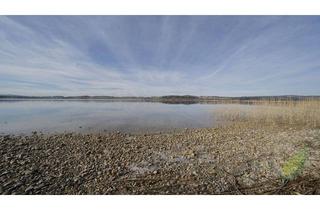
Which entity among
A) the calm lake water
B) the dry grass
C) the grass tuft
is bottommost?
the grass tuft

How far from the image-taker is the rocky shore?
3.32 m

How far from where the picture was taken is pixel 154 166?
407 centimetres

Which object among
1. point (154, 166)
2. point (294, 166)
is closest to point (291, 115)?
point (294, 166)

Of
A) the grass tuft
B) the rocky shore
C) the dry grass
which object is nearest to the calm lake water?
the dry grass

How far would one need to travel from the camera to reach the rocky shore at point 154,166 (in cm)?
332

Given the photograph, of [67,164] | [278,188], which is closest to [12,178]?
[67,164]

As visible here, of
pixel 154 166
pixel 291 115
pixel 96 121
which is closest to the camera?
pixel 154 166

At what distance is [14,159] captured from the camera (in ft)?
14.1

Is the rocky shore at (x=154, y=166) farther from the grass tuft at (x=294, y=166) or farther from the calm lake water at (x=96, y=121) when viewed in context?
the calm lake water at (x=96, y=121)

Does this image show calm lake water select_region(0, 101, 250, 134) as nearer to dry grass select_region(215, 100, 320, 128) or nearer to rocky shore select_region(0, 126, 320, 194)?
dry grass select_region(215, 100, 320, 128)

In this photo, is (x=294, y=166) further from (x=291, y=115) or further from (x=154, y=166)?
(x=291, y=115)

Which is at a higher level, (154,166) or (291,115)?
(291,115)
